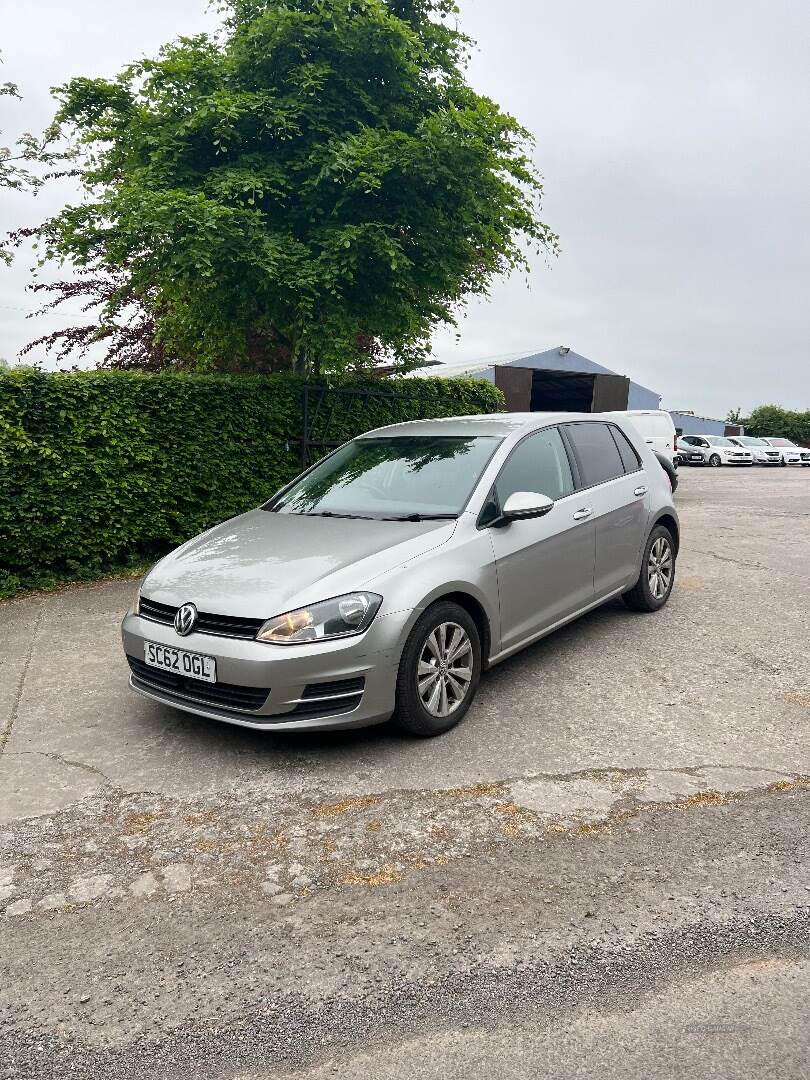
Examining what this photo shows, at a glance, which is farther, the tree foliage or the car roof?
the tree foliage

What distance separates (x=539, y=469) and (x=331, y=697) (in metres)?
2.20

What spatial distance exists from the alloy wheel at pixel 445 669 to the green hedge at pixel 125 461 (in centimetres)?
494

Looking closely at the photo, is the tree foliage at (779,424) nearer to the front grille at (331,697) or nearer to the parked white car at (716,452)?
the parked white car at (716,452)

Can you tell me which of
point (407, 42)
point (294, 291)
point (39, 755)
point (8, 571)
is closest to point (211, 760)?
point (39, 755)

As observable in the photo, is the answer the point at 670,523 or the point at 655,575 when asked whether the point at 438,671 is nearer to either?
the point at 655,575

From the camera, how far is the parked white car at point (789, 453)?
3969 cm

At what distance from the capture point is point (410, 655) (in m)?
3.71

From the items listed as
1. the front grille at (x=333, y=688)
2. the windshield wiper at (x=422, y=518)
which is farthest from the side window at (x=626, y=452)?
the front grille at (x=333, y=688)

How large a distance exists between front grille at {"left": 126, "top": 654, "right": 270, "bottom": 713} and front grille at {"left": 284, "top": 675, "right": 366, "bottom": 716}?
0.18m

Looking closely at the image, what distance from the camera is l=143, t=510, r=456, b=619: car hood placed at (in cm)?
367

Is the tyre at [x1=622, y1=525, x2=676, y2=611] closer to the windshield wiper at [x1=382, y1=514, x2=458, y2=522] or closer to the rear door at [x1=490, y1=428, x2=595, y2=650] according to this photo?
the rear door at [x1=490, y1=428, x2=595, y2=650]

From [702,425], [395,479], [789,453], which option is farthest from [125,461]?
[702,425]

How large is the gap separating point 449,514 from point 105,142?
24.5 ft

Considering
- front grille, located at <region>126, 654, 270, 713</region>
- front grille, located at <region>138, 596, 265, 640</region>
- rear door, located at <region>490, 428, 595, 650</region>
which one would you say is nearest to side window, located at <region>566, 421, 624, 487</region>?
rear door, located at <region>490, 428, 595, 650</region>
